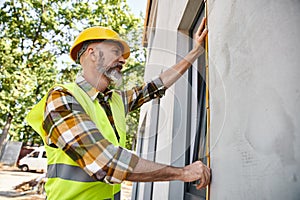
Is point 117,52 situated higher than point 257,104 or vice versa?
point 117,52

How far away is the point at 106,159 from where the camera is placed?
1.05m

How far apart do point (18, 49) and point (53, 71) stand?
158 cm

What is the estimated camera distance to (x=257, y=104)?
2.14 ft

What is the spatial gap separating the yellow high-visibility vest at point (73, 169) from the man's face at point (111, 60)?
0.20m

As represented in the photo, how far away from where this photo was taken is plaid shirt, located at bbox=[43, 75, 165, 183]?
41.2 inches

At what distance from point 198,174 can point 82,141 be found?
533mm

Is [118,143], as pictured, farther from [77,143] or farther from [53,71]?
[53,71]

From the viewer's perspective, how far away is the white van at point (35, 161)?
1636cm

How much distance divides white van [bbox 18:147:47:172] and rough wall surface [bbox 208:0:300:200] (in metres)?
17.5

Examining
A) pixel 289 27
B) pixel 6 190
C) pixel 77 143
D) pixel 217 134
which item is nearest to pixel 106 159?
pixel 77 143

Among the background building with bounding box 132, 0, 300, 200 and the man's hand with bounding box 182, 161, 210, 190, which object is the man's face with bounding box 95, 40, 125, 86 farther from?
the man's hand with bounding box 182, 161, 210, 190

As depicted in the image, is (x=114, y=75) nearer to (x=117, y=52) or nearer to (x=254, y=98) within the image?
(x=117, y=52)

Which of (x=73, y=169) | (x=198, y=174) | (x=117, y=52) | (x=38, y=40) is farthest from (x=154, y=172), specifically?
(x=38, y=40)

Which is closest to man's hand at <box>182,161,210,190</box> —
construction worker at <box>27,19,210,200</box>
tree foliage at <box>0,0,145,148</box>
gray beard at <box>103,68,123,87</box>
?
construction worker at <box>27,19,210,200</box>
